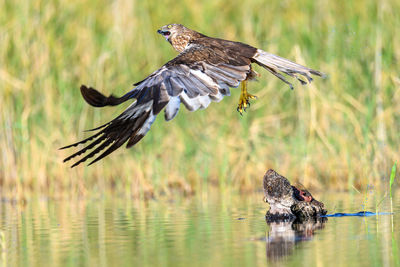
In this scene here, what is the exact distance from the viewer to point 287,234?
625cm

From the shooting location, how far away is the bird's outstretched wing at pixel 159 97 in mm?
5824

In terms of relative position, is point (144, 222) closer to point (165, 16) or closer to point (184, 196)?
point (184, 196)

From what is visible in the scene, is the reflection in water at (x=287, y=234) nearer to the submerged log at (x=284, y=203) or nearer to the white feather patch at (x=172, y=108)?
the submerged log at (x=284, y=203)

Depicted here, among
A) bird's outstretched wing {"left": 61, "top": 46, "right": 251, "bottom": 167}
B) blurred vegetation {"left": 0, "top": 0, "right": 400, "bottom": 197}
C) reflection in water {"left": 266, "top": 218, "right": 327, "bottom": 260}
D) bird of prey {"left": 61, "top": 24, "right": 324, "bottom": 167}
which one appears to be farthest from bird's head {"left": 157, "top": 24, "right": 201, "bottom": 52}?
blurred vegetation {"left": 0, "top": 0, "right": 400, "bottom": 197}

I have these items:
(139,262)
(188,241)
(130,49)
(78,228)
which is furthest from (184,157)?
(139,262)

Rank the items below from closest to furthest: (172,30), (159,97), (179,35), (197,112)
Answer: (159,97) < (179,35) < (172,30) < (197,112)

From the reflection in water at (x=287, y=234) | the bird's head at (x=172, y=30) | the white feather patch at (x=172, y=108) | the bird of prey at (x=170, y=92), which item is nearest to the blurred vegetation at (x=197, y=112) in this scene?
the bird's head at (x=172, y=30)

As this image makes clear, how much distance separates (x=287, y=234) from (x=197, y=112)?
4.85 meters

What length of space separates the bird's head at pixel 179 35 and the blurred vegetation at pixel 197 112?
2501 mm

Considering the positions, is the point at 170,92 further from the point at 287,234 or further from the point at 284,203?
the point at 284,203

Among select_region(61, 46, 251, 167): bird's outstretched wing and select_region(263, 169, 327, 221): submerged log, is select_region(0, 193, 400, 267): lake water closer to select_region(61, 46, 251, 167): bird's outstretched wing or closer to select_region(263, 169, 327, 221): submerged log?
select_region(263, 169, 327, 221): submerged log

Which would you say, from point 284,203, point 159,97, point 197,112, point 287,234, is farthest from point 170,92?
point 197,112

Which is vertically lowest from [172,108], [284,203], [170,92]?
[284,203]

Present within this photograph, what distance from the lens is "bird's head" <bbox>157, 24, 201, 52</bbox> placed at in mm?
8000
